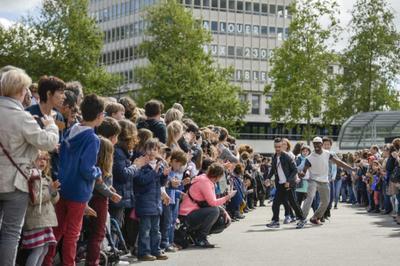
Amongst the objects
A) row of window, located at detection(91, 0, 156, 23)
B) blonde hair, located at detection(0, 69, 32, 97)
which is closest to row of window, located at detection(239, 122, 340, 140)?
row of window, located at detection(91, 0, 156, 23)

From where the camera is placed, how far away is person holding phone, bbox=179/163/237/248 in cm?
1489

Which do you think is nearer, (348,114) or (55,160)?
(55,160)

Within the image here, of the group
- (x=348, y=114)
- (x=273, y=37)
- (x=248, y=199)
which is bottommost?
(x=248, y=199)

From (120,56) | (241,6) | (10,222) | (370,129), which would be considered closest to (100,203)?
(10,222)

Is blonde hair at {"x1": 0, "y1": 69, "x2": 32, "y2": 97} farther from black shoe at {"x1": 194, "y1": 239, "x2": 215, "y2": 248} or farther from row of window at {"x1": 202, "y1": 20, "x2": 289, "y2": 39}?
row of window at {"x1": 202, "y1": 20, "x2": 289, "y2": 39}

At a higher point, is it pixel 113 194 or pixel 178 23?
pixel 178 23

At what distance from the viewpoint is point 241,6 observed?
108 metres

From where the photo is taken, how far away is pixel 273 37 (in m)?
110

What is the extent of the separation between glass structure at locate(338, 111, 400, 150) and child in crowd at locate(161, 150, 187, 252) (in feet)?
120

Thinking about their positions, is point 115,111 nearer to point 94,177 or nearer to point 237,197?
point 94,177

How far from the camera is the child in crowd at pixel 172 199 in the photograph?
13.8 metres

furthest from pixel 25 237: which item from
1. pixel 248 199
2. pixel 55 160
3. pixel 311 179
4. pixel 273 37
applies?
pixel 273 37

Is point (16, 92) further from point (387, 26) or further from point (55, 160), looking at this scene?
point (387, 26)

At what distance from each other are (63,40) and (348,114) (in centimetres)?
2199
